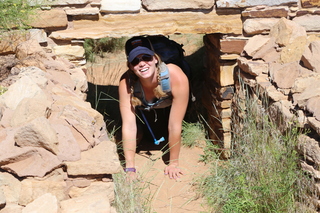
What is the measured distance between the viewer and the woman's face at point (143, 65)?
158 inches

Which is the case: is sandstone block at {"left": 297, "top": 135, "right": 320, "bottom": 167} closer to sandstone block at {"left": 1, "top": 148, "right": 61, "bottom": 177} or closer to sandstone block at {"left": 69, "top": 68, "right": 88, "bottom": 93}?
sandstone block at {"left": 1, "top": 148, "right": 61, "bottom": 177}

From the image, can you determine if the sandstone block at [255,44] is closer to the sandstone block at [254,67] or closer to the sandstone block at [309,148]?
the sandstone block at [254,67]

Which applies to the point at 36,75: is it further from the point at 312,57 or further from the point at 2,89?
the point at 312,57

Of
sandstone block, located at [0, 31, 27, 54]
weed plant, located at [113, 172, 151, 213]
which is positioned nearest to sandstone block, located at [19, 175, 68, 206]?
weed plant, located at [113, 172, 151, 213]

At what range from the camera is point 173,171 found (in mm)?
4449

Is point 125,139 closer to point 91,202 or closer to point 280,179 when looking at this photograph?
point 280,179

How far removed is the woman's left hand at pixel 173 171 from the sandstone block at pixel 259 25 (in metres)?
1.66

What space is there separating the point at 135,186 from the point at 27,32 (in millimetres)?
1891

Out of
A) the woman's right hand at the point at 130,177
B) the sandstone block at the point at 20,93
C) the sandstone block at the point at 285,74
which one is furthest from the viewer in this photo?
the sandstone block at the point at 285,74

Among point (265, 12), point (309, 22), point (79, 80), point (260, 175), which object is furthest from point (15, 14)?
point (309, 22)

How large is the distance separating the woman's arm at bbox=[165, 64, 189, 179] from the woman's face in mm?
290

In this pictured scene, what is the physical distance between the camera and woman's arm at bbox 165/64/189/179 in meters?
4.29

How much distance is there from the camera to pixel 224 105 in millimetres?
4832

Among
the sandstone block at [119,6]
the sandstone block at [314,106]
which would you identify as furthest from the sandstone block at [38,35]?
the sandstone block at [314,106]
